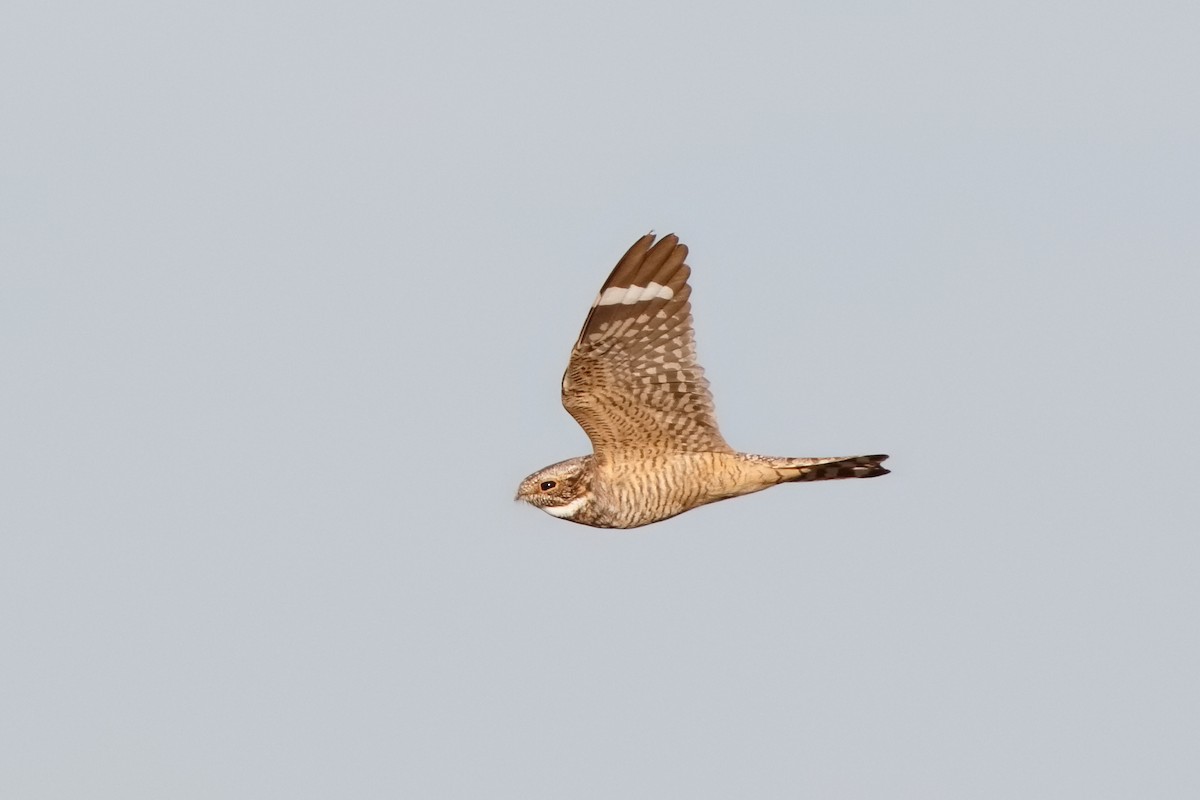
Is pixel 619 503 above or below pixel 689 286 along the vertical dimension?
below

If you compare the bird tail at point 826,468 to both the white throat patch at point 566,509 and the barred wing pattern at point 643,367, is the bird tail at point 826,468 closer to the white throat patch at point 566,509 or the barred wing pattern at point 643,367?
the barred wing pattern at point 643,367

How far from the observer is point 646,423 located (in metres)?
15.1

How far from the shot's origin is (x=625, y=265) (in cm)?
1439

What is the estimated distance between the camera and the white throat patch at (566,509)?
1555 cm

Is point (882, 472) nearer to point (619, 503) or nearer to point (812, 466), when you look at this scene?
point (812, 466)

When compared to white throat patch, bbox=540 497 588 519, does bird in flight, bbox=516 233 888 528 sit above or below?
above

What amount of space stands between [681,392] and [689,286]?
0.74 metres

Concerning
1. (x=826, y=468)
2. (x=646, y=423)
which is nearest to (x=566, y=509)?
(x=646, y=423)

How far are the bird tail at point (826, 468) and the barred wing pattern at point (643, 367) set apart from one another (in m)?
0.41

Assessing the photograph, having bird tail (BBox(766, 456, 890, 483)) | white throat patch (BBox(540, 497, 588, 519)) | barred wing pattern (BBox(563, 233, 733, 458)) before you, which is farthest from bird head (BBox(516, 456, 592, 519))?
bird tail (BBox(766, 456, 890, 483))

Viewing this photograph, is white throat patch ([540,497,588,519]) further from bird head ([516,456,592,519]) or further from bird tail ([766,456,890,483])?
bird tail ([766,456,890,483])

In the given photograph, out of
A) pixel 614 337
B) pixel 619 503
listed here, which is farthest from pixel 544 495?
pixel 614 337

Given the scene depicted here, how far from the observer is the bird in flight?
47.6ft

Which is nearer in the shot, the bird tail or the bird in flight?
the bird in flight
